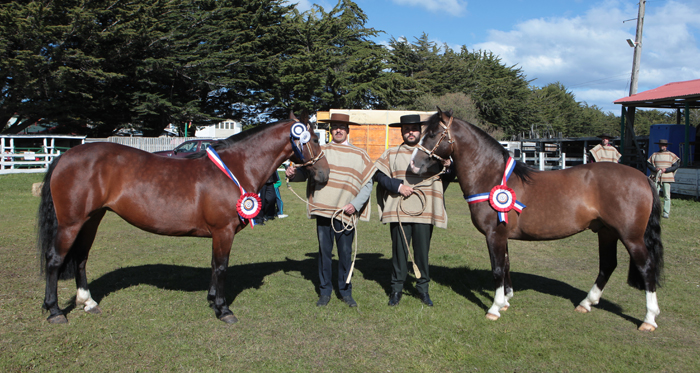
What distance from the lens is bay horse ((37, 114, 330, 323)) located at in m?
4.27

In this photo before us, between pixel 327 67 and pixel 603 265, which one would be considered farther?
pixel 327 67

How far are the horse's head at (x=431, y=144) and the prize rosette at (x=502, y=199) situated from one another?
0.66 metres

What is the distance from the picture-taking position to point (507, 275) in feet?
A: 16.9

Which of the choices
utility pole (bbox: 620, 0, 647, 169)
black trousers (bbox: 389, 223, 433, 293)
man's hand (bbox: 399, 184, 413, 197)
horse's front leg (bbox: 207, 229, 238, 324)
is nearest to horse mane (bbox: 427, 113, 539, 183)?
man's hand (bbox: 399, 184, 413, 197)

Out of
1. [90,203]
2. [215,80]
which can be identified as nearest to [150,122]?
[215,80]

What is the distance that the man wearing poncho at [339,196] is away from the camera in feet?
15.7

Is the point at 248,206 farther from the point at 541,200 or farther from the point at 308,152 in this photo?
the point at 541,200

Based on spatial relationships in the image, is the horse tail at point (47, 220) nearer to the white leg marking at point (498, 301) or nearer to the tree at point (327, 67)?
the white leg marking at point (498, 301)

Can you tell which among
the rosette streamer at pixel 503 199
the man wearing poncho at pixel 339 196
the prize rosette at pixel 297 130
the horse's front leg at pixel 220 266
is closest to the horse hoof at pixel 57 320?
the horse's front leg at pixel 220 266

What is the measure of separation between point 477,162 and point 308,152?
1766 mm

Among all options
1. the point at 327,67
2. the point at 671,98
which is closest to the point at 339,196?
→ the point at 671,98

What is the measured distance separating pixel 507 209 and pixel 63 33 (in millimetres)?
26338

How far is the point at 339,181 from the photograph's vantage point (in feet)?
15.8

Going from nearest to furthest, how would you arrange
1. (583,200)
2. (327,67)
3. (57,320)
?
(57,320)
(583,200)
(327,67)
